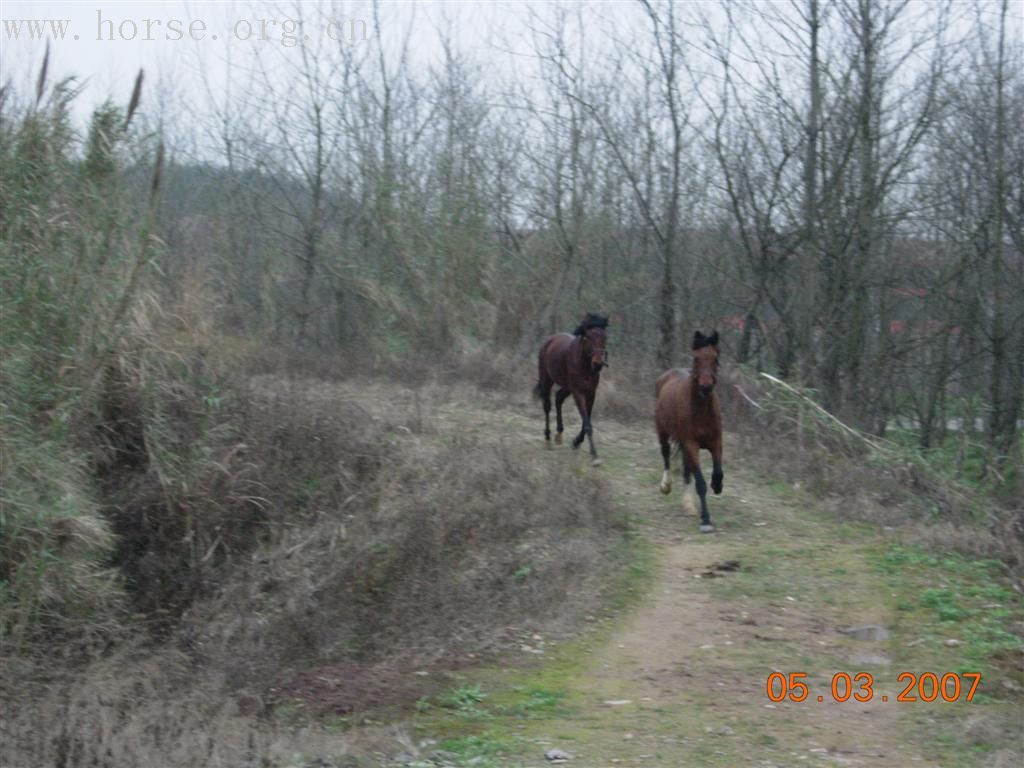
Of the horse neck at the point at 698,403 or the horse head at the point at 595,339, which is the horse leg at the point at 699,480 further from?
the horse head at the point at 595,339

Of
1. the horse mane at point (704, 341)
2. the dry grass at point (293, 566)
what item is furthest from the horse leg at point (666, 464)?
the horse mane at point (704, 341)

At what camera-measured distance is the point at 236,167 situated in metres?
27.3

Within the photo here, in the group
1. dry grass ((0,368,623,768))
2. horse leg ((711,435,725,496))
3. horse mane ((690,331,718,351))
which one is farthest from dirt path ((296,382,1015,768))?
horse mane ((690,331,718,351))

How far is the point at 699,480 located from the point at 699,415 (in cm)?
71

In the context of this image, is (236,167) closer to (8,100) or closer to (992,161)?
(8,100)

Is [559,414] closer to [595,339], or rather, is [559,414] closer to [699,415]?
[595,339]

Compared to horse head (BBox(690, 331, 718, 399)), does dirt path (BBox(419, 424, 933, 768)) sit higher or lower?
lower

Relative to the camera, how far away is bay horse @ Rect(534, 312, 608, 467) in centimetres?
1455

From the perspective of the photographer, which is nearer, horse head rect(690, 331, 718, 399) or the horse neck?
horse head rect(690, 331, 718, 399)

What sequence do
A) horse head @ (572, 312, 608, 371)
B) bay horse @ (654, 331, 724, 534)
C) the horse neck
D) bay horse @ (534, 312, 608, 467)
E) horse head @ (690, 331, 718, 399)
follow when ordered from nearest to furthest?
horse head @ (690, 331, 718, 399) → bay horse @ (654, 331, 724, 534) → the horse neck → horse head @ (572, 312, 608, 371) → bay horse @ (534, 312, 608, 467)

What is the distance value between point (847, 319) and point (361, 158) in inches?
474
